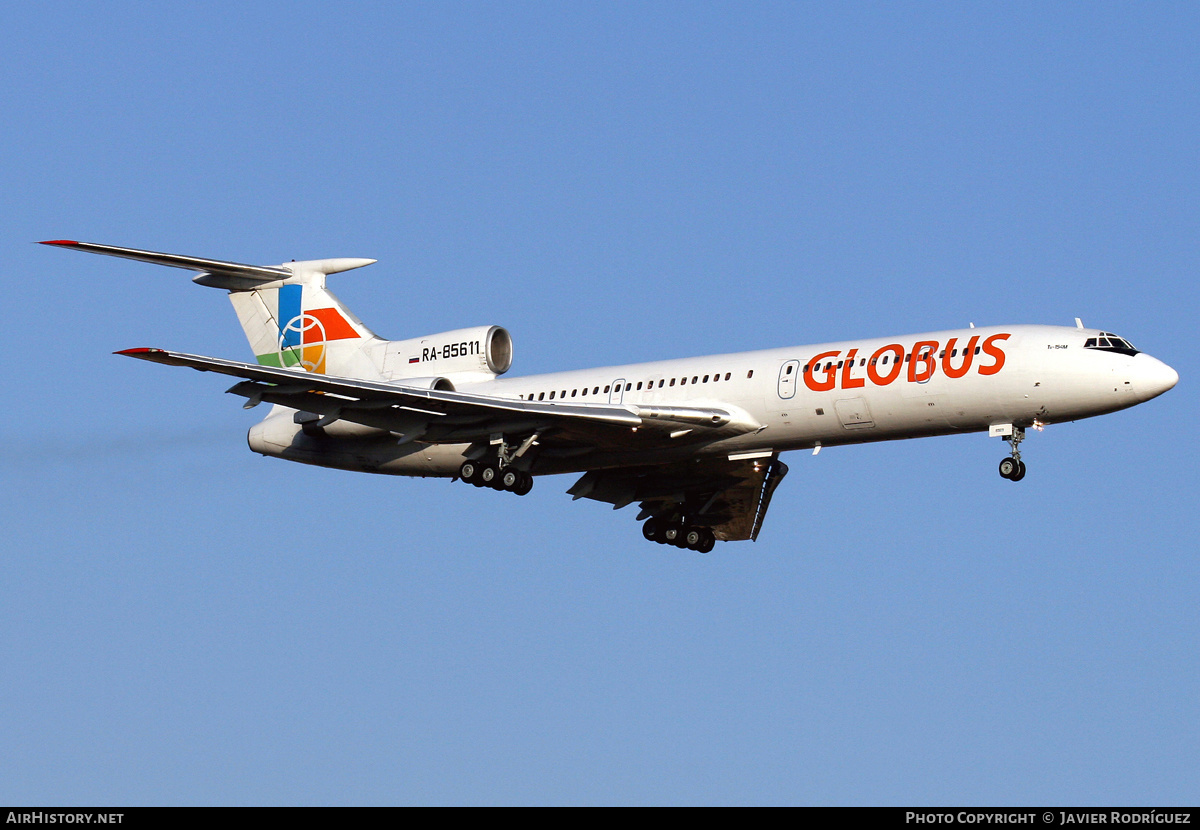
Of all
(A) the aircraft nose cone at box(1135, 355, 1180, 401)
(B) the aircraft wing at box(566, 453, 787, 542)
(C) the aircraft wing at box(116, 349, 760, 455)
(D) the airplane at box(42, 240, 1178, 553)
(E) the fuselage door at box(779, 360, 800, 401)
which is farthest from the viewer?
(B) the aircraft wing at box(566, 453, 787, 542)

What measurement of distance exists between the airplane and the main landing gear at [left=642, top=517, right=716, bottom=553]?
0.11ft

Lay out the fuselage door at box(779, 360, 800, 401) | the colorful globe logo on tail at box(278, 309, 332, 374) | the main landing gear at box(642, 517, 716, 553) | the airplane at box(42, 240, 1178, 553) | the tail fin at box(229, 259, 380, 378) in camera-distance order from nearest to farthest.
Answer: the airplane at box(42, 240, 1178, 553) < the fuselage door at box(779, 360, 800, 401) < the main landing gear at box(642, 517, 716, 553) < the tail fin at box(229, 259, 380, 378) < the colorful globe logo on tail at box(278, 309, 332, 374)

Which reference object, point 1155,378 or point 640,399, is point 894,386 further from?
point 640,399

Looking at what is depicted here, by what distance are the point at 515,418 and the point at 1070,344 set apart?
10.6 metres

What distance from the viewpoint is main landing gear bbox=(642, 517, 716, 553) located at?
1471 inches

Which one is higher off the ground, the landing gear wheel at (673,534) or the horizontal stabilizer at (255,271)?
the horizontal stabilizer at (255,271)

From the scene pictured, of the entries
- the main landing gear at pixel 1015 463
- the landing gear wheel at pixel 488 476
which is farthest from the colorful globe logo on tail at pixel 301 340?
the main landing gear at pixel 1015 463

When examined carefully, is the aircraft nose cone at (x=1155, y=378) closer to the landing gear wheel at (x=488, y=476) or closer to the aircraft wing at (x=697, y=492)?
the aircraft wing at (x=697, y=492)

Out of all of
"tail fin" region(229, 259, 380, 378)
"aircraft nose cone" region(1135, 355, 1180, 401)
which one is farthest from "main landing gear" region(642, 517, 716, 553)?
"aircraft nose cone" region(1135, 355, 1180, 401)

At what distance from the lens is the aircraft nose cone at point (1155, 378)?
1142 inches

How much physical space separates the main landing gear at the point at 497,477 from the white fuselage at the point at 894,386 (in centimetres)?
151

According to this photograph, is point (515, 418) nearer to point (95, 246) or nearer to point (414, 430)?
point (414, 430)

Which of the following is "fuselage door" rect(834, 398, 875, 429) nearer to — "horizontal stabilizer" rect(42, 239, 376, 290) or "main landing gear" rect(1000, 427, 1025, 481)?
"main landing gear" rect(1000, 427, 1025, 481)
